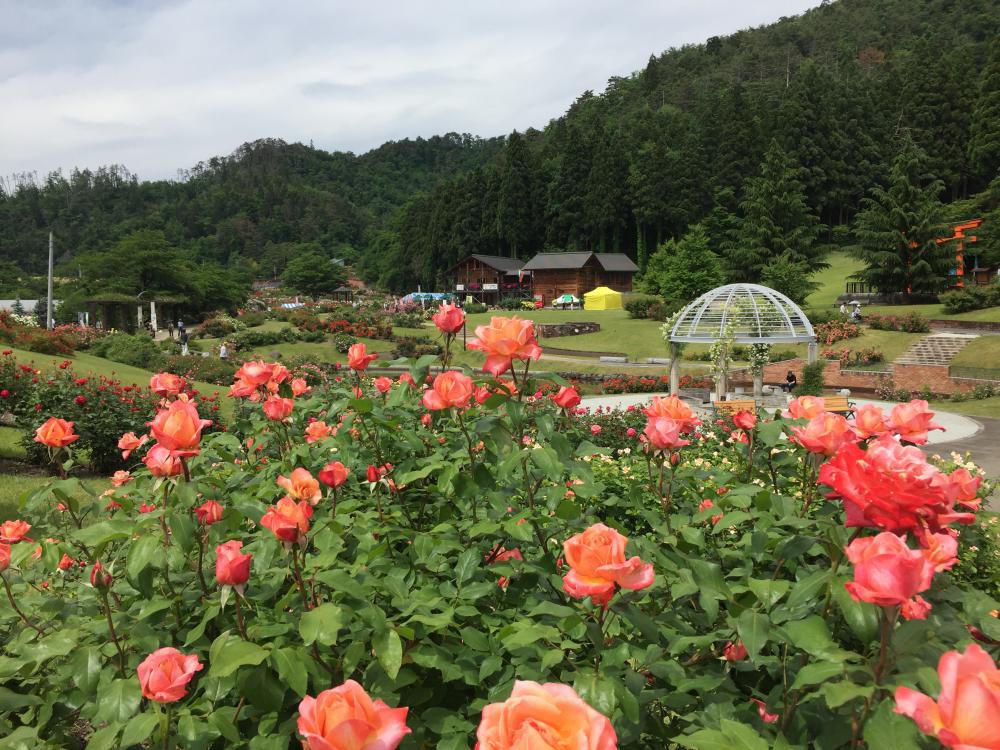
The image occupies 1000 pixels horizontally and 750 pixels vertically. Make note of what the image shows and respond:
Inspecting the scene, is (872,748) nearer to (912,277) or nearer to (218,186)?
(912,277)

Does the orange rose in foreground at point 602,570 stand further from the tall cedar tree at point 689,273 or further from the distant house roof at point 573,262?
the distant house roof at point 573,262

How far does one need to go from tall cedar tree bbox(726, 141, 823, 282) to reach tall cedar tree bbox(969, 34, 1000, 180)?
16839 millimetres

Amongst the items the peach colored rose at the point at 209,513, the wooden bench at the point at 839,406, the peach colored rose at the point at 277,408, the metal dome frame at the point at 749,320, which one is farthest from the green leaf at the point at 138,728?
the metal dome frame at the point at 749,320

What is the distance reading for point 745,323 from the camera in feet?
62.1

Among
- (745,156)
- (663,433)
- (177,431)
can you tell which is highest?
(745,156)

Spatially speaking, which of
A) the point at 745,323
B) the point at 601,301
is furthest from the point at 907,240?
the point at 745,323

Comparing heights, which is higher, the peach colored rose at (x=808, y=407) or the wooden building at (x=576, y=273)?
the wooden building at (x=576, y=273)

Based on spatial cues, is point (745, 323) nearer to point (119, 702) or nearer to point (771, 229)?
point (119, 702)

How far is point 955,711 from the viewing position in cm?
82

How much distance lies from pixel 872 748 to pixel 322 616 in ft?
3.50

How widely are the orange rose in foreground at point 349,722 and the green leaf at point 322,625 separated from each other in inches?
15.6

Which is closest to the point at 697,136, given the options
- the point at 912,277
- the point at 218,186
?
the point at 912,277

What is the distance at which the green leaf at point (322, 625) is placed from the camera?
1334mm

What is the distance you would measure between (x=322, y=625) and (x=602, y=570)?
625 millimetres
